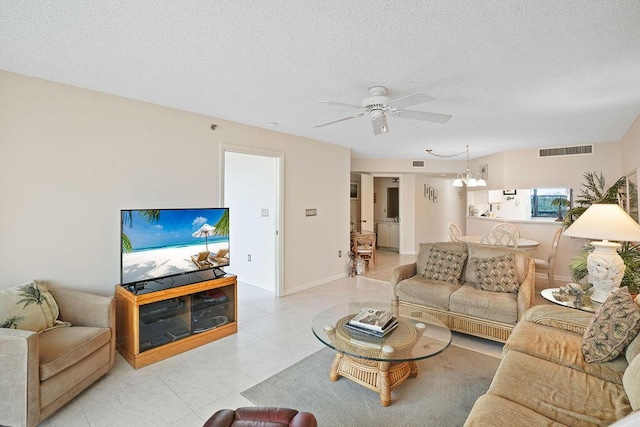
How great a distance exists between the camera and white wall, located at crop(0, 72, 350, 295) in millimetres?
2557

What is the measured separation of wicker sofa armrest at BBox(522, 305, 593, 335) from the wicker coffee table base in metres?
1.04

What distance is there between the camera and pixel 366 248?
21.4ft

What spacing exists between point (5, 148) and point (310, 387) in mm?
3040

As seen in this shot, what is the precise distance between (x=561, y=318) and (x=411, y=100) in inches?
80.1

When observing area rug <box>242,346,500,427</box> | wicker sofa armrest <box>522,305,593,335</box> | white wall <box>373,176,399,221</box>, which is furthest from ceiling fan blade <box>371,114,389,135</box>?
white wall <box>373,176,399,221</box>

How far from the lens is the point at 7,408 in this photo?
191 centimetres

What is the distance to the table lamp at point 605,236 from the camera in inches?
100

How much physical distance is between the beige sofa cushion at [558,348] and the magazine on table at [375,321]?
32.4 inches

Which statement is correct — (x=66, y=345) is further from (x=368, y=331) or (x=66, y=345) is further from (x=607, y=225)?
(x=607, y=225)

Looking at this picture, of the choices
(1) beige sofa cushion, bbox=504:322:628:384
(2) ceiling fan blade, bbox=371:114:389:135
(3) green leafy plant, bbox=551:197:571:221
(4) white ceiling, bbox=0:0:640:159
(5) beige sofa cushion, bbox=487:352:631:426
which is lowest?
(5) beige sofa cushion, bbox=487:352:631:426

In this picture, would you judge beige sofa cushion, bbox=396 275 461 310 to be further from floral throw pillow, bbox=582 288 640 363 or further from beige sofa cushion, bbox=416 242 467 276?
floral throw pillow, bbox=582 288 640 363

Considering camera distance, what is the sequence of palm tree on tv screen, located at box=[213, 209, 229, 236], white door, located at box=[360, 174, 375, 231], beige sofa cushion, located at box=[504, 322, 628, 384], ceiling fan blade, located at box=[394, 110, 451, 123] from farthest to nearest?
1. white door, located at box=[360, 174, 375, 231]
2. palm tree on tv screen, located at box=[213, 209, 229, 236]
3. ceiling fan blade, located at box=[394, 110, 451, 123]
4. beige sofa cushion, located at box=[504, 322, 628, 384]

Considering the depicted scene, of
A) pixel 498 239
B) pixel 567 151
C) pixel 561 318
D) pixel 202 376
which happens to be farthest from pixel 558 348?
pixel 567 151

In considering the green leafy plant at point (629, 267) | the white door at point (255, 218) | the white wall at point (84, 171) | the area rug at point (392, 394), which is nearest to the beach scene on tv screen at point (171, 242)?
the white wall at point (84, 171)
